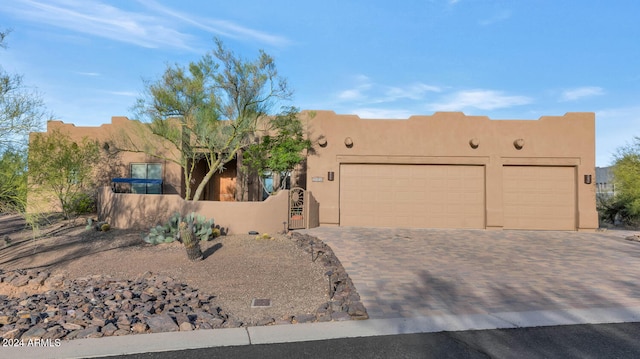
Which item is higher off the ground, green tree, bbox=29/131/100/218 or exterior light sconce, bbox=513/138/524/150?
exterior light sconce, bbox=513/138/524/150

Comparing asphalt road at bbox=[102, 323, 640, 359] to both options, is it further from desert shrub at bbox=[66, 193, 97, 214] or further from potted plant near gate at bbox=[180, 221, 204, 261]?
desert shrub at bbox=[66, 193, 97, 214]

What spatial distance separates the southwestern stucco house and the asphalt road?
36.3 ft

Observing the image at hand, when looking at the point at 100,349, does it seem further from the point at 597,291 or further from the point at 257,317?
the point at 597,291

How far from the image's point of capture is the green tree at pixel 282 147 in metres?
15.8

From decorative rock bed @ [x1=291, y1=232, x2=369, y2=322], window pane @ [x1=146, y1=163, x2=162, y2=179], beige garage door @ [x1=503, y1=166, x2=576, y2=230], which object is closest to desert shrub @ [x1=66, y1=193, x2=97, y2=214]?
window pane @ [x1=146, y1=163, x2=162, y2=179]

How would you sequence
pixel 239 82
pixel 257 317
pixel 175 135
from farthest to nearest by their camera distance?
pixel 175 135
pixel 239 82
pixel 257 317

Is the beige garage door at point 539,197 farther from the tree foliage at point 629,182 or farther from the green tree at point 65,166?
the green tree at point 65,166

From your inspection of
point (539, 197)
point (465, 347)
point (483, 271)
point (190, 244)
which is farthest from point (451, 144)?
point (465, 347)

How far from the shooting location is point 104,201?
1547 centimetres

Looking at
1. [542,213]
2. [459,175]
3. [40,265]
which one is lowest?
[40,265]

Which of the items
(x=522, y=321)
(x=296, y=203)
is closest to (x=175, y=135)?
(x=296, y=203)

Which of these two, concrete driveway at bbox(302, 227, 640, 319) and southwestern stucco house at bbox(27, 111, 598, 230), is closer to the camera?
concrete driveway at bbox(302, 227, 640, 319)

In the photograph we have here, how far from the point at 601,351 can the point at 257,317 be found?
458 centimetres

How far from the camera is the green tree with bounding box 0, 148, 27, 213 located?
10102mm
